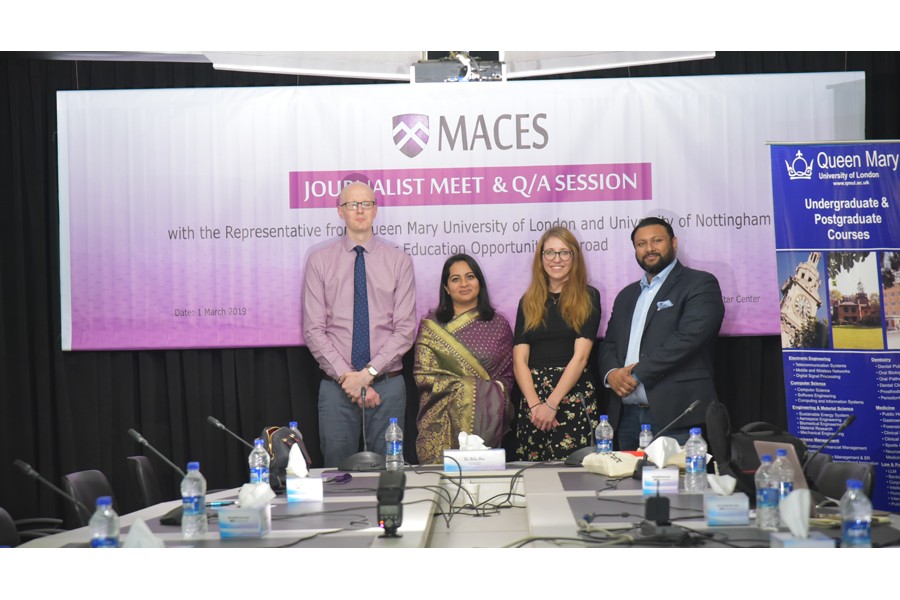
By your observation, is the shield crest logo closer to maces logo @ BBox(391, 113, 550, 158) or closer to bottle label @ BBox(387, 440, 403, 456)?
maces logo @ BBox(391, 113, 550, 158)

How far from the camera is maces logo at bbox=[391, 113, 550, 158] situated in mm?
5812

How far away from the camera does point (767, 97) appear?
5.77m

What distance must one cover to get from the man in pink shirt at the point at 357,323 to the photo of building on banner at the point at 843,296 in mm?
2148

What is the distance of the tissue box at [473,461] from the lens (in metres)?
4.32

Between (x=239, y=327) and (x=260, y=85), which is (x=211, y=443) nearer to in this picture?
(x=239, y=327)

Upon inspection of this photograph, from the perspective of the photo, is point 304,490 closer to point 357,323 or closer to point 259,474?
point 259,474

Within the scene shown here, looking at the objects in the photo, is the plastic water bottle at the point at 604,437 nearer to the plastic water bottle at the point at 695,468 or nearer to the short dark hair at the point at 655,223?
the plastic water bottle at the point at 695,468

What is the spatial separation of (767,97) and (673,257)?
1135 millimetres

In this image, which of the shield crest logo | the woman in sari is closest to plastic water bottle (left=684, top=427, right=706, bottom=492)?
the woman in sari

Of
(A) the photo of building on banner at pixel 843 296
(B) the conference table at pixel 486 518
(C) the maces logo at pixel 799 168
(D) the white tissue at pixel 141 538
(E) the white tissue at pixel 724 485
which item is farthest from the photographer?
(C) the maces logo at pixel 799 168

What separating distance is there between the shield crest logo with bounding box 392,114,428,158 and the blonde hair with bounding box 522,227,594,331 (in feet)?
3.07

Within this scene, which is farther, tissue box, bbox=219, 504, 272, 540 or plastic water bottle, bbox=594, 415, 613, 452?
plastic water bottle, bbox=594, 415, 613, 452

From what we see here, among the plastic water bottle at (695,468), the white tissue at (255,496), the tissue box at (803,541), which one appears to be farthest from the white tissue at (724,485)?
the white tissue at (255,496)
